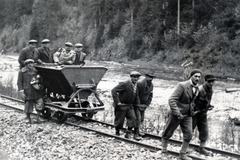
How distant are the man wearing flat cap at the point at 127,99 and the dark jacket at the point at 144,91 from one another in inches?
6.8

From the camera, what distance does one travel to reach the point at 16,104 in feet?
43.2

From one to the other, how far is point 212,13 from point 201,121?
73.4ft

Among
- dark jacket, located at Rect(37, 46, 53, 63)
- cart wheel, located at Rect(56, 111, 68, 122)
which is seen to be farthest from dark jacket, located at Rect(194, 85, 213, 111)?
dark jacket, located at Rect(37, 46, 53, 63)

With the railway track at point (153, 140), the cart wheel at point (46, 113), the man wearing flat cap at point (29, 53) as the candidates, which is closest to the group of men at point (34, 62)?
the man wearing flat cap at point (29, 53)

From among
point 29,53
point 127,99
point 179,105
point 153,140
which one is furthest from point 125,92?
point 29,53

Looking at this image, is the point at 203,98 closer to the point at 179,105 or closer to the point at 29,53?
the point at 179,105

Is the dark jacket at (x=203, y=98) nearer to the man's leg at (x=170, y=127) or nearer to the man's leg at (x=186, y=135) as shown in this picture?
the man's leg at (x=186, y=135)

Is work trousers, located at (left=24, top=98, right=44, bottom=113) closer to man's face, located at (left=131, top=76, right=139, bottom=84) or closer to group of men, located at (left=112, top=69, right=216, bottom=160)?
group of men, located at (left=112, top=69, right=216, bottom=160)

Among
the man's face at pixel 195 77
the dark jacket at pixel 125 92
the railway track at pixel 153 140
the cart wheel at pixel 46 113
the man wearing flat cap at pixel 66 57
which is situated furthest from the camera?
the cart wheel at pixel 46 113

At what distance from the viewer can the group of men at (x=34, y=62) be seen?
32.4 feet

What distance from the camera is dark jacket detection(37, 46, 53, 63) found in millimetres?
10805

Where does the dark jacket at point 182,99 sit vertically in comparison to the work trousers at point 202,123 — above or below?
above

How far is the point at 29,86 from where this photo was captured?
9.93m

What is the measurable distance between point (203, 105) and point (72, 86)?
404cm
